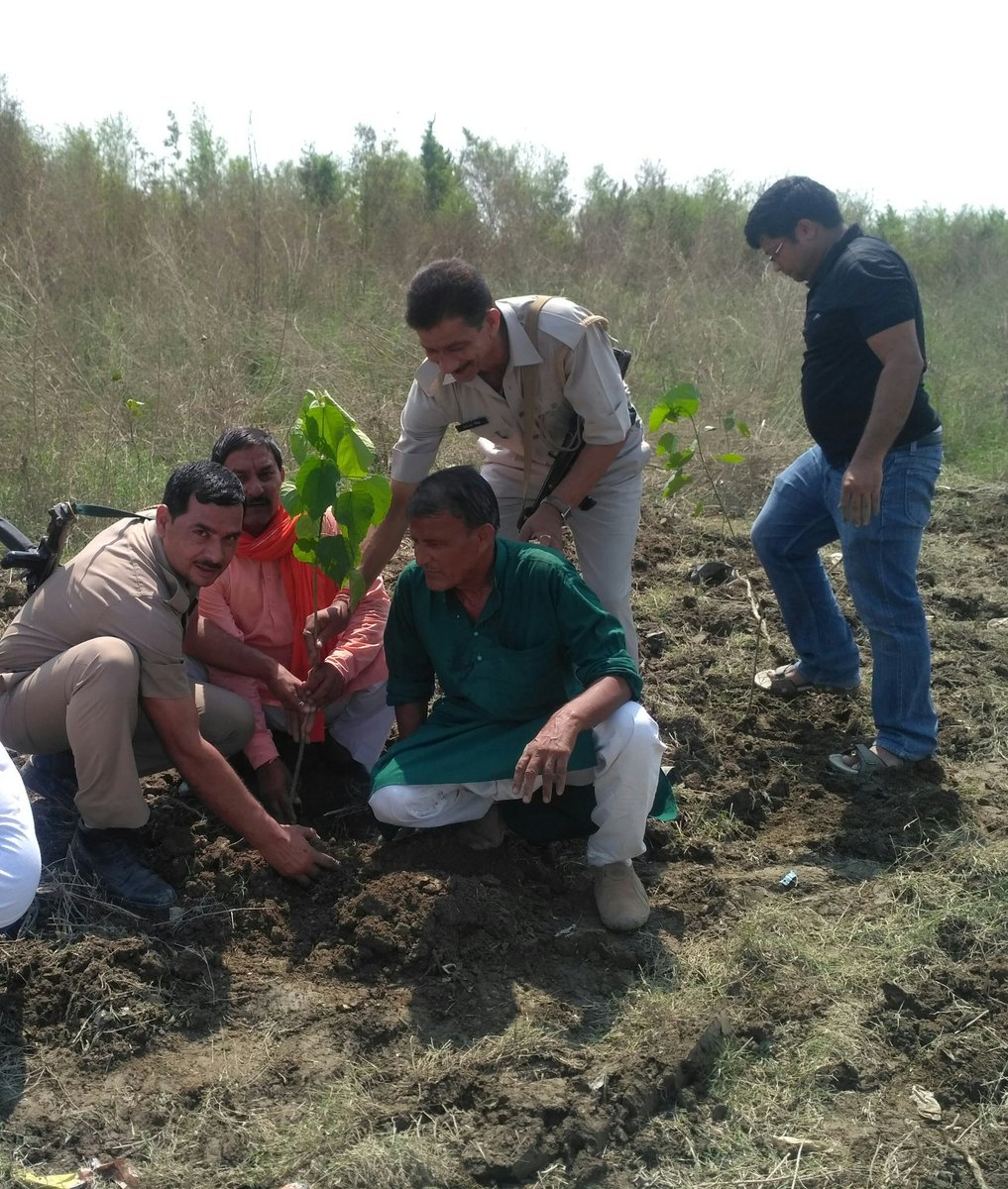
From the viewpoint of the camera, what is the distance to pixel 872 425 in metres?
3.82

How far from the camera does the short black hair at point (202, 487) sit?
3.30 meters

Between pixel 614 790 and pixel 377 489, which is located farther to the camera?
pixel 377 489

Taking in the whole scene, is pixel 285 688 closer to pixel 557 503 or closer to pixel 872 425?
pixel 557 503

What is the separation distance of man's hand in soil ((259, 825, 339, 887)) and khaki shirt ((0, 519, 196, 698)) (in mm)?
502

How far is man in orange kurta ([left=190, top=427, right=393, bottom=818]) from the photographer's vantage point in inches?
152

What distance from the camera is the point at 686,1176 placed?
8.26 feet

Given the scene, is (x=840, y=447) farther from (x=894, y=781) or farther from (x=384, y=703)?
(x=384, y=703)

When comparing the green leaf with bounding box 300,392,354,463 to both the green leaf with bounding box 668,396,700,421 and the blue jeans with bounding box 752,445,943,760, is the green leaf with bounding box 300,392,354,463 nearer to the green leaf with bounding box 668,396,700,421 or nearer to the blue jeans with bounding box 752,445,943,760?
the blue jeans with bounding box 752,445,943,760

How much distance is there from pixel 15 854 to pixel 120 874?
52 cm

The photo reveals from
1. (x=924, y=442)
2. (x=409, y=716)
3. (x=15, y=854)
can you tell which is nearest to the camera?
(x=15, y=854)

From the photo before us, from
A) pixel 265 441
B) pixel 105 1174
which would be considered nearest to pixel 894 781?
pixel 265 441

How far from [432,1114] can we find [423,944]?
1.94 ft

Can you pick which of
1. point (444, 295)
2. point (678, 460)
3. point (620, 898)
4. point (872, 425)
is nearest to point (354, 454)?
point (444, 295)

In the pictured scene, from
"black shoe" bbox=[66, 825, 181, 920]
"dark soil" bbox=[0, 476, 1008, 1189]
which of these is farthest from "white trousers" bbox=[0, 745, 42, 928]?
"black shoe" bbox=[66, 825, 181, 920]
